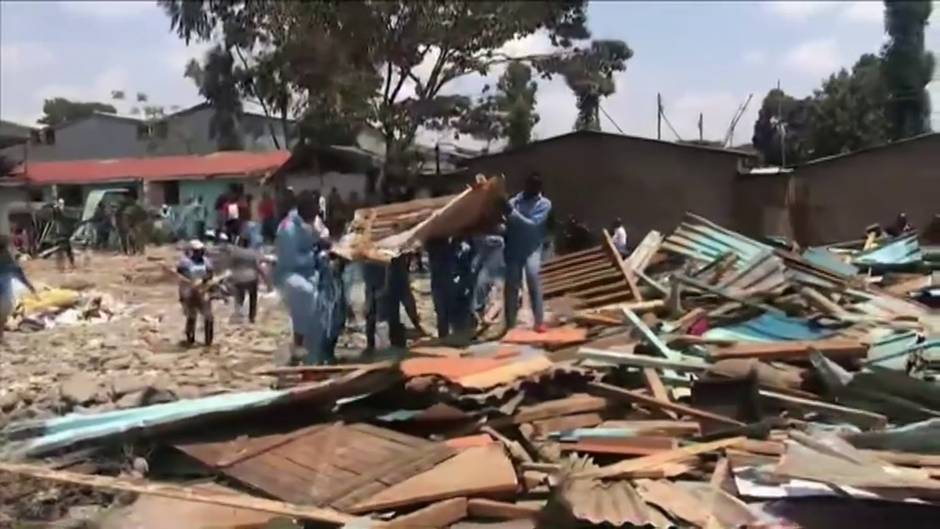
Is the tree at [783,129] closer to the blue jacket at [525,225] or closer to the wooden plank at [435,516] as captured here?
the blue jacket at [525,225]

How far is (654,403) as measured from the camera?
6590mm

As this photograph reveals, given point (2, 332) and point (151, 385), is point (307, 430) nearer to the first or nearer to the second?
point (151, 385)

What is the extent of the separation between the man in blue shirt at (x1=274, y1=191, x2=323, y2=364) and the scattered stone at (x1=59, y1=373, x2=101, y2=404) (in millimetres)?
1703

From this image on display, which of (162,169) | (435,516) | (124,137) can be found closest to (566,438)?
(435,516)

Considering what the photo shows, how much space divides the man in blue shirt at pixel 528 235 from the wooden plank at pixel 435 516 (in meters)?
4.18

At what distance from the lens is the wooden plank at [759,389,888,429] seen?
6258 millimetres

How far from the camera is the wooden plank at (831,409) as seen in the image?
6.26 metres

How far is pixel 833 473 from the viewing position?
4.97m

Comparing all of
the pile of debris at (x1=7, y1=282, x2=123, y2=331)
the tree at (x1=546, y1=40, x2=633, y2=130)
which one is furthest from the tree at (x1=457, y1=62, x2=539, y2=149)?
the pile of debris at (x1=7, y1=282, x2=123, y2=331)

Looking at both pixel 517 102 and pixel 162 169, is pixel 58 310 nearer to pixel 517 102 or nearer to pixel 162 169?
pixel 517 102

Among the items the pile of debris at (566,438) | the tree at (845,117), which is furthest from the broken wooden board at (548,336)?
the tree at (845,117)

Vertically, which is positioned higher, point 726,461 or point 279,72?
point 279,72

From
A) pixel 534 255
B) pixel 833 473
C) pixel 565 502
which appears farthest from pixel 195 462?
pixel 534 255

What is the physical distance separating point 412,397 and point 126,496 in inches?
71.3
